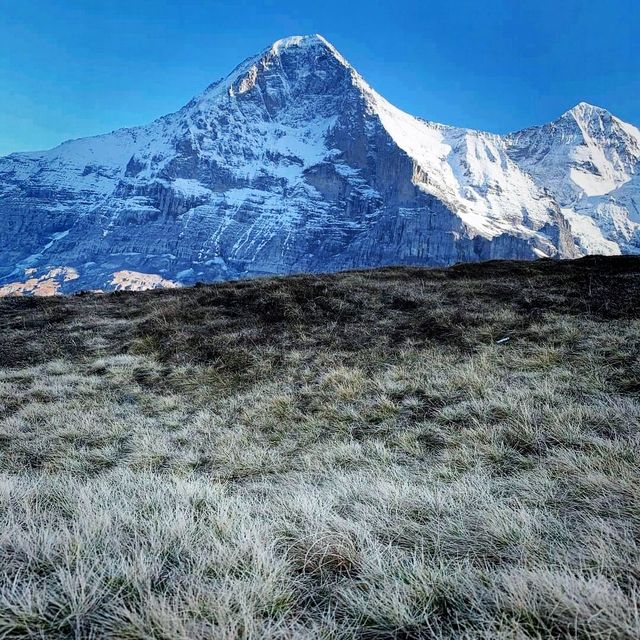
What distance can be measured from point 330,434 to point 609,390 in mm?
4719

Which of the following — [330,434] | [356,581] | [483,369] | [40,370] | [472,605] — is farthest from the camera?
[40,370]

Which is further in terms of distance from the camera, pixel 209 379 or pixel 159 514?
pixel 209 379

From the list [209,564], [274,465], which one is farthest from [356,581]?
[274,465]

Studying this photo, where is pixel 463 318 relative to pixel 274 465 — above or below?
above

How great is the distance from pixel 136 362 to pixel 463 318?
10114 mm

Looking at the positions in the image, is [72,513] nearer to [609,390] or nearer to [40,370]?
[609,390]

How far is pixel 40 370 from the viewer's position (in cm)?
1064

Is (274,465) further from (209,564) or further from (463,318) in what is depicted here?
(463,318)

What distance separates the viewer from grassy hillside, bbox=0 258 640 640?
6.08ft

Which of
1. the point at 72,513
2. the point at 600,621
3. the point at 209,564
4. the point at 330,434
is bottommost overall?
the point at 330,434

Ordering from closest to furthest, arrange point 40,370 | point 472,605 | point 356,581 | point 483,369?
point 472,605 → point 356,581 → point 483,369 → point 40,370

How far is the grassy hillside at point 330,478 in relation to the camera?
185cm

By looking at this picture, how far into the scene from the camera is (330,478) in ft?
14.2

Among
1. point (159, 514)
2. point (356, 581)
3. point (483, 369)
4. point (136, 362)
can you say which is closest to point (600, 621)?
point (356, 581)
